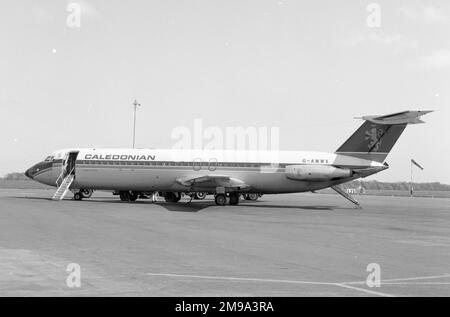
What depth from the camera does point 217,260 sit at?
1190cm

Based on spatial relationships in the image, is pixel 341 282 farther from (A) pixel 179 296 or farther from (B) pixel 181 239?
(B) pixel 181 239

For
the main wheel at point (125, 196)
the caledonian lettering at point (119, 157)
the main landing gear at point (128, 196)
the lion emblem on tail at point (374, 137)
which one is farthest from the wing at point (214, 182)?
the lion emblem on tail at point (374, 137)

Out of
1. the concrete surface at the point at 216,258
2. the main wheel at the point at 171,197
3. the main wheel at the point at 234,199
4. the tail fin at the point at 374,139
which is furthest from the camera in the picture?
the main wheel at the point at 171,197

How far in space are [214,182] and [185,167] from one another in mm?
2588

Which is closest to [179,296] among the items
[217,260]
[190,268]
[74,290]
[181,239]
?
[74,290]

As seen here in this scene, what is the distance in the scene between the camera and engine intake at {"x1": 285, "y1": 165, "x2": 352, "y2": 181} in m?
34.0

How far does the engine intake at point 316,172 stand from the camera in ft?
112

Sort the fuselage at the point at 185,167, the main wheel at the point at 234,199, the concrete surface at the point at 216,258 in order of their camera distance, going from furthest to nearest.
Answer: the main wheel at the point at 234,199
the fuselage at the point at 185,167
the concrete surface at the point at 216,258

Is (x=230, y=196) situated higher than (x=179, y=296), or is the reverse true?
(x=230, y=196)

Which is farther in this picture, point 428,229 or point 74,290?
point 428,229

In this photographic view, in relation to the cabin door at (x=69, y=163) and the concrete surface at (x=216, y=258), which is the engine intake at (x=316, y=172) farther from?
the cabin door at (x=69, y=163)

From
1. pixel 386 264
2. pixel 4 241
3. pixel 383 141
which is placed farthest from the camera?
pixel 383 141

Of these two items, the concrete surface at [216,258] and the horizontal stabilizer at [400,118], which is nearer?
the concrete surface at [216,258]

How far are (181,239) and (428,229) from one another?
446 inches
